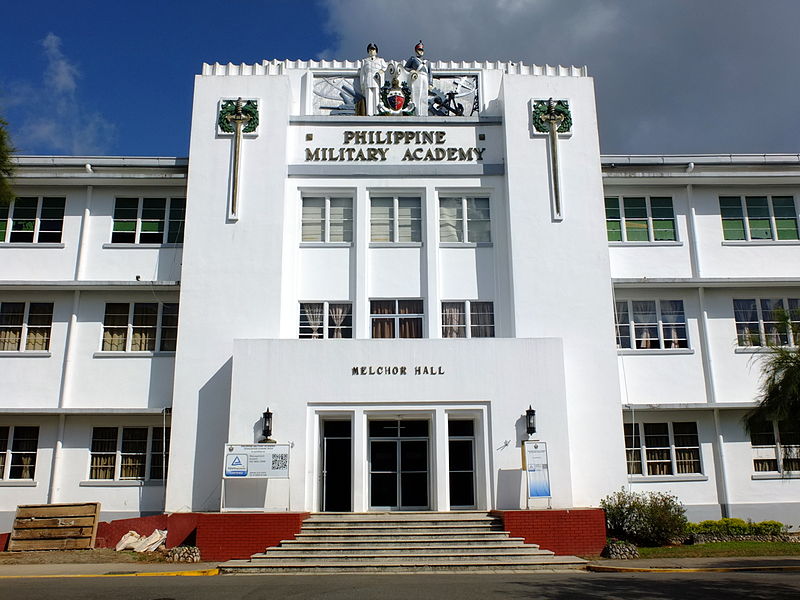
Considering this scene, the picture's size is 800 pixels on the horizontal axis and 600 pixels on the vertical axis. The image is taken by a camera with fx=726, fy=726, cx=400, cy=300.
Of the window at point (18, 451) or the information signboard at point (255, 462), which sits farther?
the window at point (18, 451)

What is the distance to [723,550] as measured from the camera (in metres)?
16.7

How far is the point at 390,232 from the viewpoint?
70.6ft

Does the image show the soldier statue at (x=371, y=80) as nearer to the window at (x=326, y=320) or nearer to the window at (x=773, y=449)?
the window at (x=326, y=320)

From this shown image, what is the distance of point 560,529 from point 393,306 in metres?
7.66

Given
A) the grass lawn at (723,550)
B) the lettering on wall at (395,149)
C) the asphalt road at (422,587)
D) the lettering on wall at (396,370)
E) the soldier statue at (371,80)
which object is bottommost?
the asphalt road at (422,587)

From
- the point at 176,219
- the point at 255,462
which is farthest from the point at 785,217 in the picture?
the point at 176,219

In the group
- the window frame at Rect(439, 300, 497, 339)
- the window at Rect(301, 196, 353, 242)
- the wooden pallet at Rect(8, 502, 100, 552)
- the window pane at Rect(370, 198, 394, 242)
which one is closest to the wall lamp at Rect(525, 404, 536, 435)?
the window frame at Rect(439, 300, 497, 339)

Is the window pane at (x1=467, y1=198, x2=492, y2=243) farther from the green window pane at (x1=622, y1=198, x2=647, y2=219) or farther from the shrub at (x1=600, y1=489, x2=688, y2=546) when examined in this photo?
the shrub at (x1=600, y1=489, x2=688, y2=546)

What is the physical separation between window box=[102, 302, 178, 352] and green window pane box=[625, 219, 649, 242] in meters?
13.8

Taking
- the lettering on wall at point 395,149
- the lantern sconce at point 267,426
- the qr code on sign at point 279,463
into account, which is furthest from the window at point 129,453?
the lettering on wall at point 395,149

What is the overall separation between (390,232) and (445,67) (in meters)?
5.95

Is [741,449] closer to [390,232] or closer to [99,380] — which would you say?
[390,232]

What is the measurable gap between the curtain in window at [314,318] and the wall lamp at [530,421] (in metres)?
6.18

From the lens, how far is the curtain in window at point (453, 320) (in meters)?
20.6
